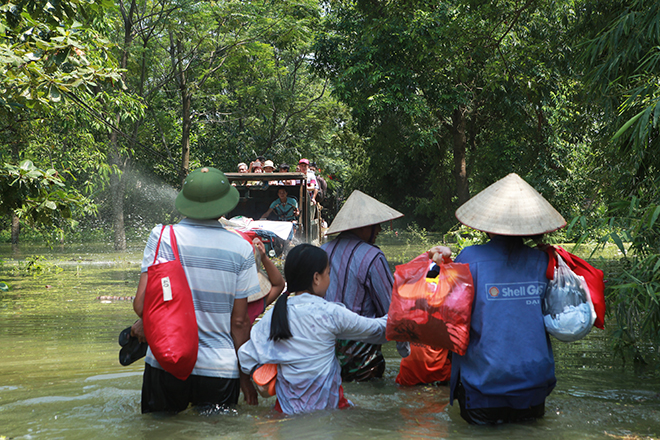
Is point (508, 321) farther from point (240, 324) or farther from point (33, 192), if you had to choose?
point (33, 192)

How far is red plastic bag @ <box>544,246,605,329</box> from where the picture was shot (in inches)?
131

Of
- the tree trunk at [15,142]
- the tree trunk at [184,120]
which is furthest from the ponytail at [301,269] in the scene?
the tree trunk at [184,120]

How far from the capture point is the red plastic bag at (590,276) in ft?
10.9

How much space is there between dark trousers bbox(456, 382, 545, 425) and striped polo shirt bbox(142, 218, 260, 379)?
133 cm

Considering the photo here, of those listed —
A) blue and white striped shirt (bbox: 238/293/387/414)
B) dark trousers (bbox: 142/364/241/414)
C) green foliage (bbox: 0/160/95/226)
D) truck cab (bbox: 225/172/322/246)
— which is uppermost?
truck cab (bbox: 225/172/322/246)

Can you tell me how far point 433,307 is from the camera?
3363mm

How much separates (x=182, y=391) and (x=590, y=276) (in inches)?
92.0

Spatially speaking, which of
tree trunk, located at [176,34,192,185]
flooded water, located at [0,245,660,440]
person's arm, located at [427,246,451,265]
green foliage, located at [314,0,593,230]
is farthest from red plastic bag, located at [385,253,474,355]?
tree trunk, located at [176,34,192,185]

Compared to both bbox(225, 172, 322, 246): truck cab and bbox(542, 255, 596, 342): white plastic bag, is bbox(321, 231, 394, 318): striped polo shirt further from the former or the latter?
bbox(225, 172, 322, 246): truck cab

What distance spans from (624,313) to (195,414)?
3.55 meters

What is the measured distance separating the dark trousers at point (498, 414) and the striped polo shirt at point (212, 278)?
1331 millimetres

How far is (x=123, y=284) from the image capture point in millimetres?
12430

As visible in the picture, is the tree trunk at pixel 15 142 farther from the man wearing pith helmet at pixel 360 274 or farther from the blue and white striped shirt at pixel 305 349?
the blue and white striped shirt at pixel 305 349

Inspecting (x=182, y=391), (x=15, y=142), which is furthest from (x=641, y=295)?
(x=15, y=142)
